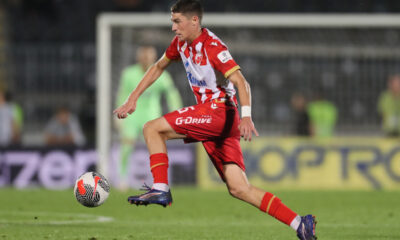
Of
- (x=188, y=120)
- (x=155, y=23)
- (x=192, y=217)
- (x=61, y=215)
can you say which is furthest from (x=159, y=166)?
(x=155, y=23)

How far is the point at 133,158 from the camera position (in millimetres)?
14961

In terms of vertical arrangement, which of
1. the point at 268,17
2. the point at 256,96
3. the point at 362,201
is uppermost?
the point at 268,17

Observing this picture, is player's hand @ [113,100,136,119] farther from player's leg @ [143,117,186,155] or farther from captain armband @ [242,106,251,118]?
captain armband @ [242,106,251,118]

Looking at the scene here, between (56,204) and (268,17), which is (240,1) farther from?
(56,204)

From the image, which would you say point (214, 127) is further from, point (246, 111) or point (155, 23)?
point (155, 23)

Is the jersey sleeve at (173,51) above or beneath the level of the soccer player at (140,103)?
above

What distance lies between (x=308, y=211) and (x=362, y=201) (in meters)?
1.78

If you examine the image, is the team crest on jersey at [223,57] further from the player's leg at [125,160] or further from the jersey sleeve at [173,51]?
the player's leg at [125,160]

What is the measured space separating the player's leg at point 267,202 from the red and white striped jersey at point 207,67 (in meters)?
0.60

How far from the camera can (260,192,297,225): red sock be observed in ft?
22.5

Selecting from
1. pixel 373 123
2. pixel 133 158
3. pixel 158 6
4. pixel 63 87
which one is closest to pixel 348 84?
pixel 373 123

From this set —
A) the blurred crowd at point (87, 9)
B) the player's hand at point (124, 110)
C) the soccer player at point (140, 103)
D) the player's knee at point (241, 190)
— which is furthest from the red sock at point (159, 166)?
the blurred crowd at point (87, 9)

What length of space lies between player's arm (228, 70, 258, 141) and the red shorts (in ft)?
1.10

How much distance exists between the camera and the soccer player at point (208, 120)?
6906 millimetres
